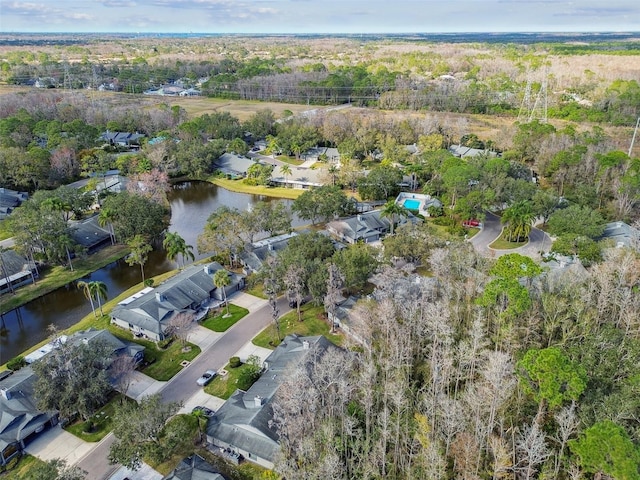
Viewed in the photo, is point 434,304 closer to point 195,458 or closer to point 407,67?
point 195,458

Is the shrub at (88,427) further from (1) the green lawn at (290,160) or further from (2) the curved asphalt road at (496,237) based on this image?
(1) the green lawn at (290,160)

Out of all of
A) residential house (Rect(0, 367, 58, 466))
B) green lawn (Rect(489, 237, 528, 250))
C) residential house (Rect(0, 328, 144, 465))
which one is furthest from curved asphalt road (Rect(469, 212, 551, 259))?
residential house (Rect(0, 367, 58, 466))

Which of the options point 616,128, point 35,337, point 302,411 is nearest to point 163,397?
point 302,411

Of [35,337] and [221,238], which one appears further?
[221,238]

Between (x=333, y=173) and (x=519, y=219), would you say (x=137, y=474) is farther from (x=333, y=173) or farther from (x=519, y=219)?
(x=333, y=173)

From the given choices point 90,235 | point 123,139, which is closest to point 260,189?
point 90,235

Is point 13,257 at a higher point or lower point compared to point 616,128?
lower
